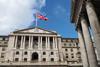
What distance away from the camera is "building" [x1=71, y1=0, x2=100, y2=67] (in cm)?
2062

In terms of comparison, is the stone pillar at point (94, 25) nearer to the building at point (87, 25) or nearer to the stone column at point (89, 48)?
the building at point (87, 25)

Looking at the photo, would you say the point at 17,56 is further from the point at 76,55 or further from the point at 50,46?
the point at 76,55

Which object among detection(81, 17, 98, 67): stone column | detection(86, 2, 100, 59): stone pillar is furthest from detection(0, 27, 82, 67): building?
detection(86, 2, 100, 59): stone pillar

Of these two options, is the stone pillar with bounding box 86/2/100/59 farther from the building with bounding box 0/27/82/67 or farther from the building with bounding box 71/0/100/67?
the building with bounding box 0/27/82/67

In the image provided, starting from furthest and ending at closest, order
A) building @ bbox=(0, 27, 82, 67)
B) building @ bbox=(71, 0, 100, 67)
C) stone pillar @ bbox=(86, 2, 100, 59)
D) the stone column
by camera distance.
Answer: building @ bbox=(0, 27, 82, 67)
the stone column
building @ bbox=(71, 0, 100, 67)
stone pillar @ bbox=(86, 2, 100, 59)

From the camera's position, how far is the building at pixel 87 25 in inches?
812

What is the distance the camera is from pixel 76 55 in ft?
297

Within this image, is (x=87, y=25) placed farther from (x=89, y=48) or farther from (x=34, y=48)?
(x=34, y=48)

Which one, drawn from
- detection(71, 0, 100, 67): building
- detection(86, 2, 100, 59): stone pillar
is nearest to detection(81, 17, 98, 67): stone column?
detection(71, 0, 100, 67): building

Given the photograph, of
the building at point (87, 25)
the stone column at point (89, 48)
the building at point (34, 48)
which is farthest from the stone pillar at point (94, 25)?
the building at point (34, 48)

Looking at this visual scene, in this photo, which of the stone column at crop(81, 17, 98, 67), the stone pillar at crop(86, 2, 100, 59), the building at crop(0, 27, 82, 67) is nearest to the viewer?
the stone pillar at crop(86, 2, 100, 59)

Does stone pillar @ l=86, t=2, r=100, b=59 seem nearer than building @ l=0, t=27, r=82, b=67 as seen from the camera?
Yes

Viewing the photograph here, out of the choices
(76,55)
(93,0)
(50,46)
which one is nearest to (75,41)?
(76,55)

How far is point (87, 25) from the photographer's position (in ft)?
86.7
